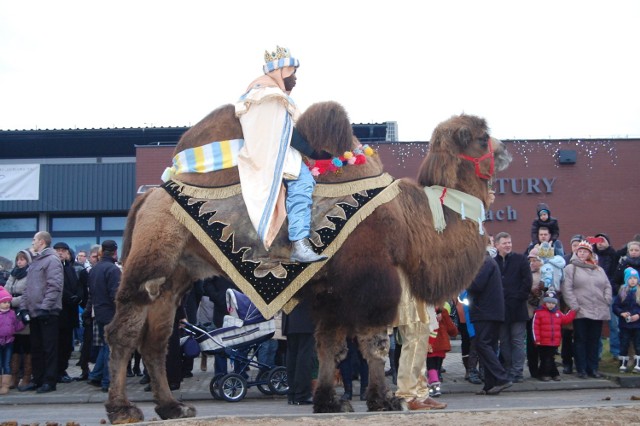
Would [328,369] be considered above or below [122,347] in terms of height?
below

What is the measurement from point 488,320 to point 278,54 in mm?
5755

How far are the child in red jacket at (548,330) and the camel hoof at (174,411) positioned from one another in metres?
7.19

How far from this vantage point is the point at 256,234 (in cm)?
749

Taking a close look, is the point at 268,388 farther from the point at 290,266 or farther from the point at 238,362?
the point at 290,266

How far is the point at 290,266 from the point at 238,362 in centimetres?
533

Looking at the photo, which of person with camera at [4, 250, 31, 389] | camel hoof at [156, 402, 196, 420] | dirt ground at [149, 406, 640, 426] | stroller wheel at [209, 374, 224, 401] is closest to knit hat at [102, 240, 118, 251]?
person with camera at [4, 250, 31, 389]

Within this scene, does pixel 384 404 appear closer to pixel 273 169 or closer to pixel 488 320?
pixel 273 169

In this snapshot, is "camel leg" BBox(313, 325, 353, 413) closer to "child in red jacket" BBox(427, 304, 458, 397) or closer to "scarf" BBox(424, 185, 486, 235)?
"scarf" BBox(424, 185, 486, 235)

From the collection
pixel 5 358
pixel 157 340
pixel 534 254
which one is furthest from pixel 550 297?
pixel 5 358

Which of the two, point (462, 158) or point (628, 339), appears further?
point (628, 339)

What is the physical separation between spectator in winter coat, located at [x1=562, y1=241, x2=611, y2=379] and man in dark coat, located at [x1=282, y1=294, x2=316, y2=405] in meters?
5.12

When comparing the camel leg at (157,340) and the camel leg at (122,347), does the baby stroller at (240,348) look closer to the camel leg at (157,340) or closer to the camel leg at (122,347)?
the camel leg at (157,340)

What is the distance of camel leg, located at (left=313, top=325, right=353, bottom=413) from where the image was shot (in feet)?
24.2

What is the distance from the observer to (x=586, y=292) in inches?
520
